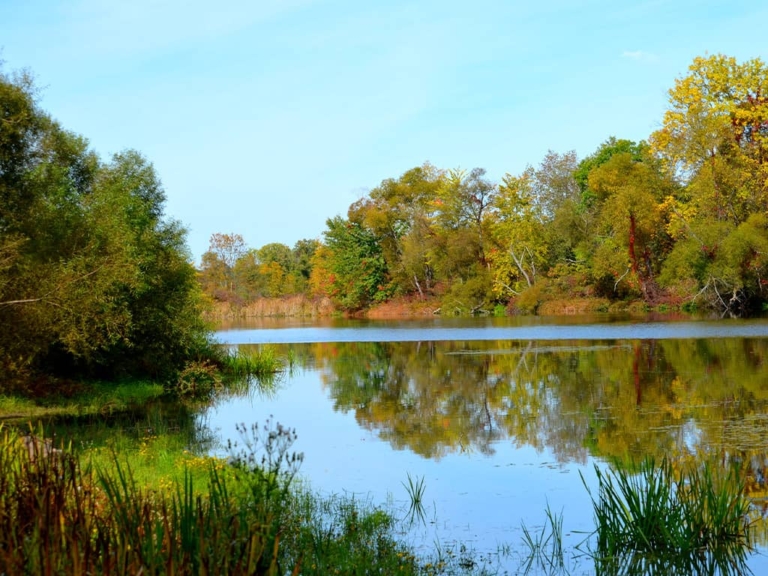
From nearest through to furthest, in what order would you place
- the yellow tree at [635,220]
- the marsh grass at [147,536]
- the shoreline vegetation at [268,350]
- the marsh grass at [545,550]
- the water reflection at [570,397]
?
the marsh grass at [147,536] < the shoreline vegetation at [268,350] < the marsh grass at [545,550] < the water reflection at [570,397] < the yellow tree at [635,220]

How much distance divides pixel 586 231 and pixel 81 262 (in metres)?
49.3

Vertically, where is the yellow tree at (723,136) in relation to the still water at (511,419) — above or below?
above

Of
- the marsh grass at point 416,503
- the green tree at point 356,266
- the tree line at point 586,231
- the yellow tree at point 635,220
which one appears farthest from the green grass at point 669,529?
the green tree at point 356,266

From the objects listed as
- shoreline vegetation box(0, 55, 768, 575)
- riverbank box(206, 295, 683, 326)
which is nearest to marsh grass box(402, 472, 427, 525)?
shoreline vegetation box(0, 55, 768, 575)

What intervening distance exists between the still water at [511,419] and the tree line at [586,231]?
45.5 ft

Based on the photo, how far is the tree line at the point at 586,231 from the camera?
4597 cm

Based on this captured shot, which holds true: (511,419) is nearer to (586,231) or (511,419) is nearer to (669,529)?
(669,529)

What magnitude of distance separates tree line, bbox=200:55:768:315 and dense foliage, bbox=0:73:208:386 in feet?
101

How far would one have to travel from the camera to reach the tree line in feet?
151

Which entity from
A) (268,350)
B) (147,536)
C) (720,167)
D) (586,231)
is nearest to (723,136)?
(720,167)

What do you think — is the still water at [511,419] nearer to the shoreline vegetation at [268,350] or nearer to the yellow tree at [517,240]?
the shoreline vegetation at [268,350]

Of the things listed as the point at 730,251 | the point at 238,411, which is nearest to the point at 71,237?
the point at 238,411

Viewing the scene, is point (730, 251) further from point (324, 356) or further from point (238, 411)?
point (238, 411)

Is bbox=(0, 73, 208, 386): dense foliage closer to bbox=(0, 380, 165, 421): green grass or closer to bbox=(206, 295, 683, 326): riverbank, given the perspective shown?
bbox=(0, 380, 165, 421): green grass
